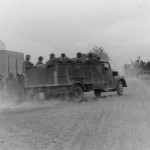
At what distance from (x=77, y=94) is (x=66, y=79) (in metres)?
0.96

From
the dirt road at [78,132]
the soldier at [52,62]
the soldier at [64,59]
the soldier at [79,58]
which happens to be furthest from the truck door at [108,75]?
the dirt road at [78,132]

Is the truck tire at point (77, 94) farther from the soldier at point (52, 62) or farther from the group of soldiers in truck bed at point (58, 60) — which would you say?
the soldier at point (52, 62)

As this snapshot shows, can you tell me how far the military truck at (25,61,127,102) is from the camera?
16.5 metres

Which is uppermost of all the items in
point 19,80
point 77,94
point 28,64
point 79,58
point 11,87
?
point 79,58

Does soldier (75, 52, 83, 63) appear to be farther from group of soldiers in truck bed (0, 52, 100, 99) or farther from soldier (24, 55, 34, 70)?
soldier (24, 55, 34, 70)

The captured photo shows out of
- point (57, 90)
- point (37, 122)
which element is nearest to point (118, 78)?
point (57, 90)

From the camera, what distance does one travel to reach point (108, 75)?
19641mm

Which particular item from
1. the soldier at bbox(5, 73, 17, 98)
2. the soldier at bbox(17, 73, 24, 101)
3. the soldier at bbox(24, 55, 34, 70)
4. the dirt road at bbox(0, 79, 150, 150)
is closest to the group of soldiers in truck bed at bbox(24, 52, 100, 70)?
the soldier at bbox(24, 55, 34, 70)

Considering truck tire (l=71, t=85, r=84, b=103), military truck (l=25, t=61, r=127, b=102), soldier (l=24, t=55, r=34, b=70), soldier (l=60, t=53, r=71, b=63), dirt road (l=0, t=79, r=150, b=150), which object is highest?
soldier (l=60, t=53, r=71, b=63)

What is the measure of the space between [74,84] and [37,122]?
766 cm

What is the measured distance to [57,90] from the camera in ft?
54.6

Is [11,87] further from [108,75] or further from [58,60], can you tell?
[108,75]

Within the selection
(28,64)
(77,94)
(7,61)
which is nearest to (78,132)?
(77,94)

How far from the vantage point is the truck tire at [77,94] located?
56.3 ft
